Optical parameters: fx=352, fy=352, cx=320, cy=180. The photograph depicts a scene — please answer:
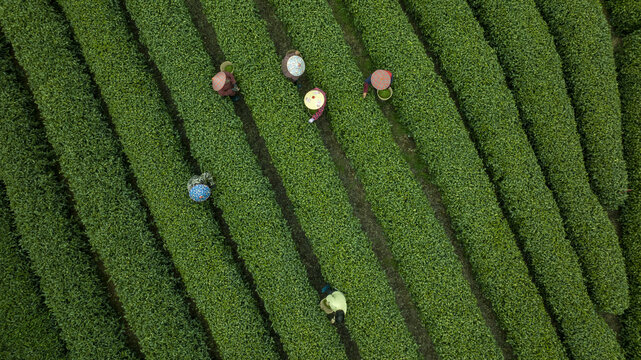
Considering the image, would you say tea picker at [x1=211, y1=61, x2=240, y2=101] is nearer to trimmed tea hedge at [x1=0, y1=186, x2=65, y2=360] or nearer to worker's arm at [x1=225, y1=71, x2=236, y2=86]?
worker's arm at [x1=225, y1=71, x2=236, y2=86]

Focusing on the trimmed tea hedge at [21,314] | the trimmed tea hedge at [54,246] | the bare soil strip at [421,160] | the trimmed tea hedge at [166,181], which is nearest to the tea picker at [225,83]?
the trimmed tea hedge at [166,181]

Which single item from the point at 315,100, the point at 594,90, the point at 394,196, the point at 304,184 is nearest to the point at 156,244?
the point at 304,184

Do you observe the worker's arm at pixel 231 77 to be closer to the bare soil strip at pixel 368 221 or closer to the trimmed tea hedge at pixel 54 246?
the bare soil strip at pixel 368 221

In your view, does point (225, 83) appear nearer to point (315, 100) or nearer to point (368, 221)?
point (315, 100)

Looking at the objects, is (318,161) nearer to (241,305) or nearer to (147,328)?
(241,305)

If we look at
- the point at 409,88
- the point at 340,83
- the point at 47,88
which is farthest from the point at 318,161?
the point at 47,88

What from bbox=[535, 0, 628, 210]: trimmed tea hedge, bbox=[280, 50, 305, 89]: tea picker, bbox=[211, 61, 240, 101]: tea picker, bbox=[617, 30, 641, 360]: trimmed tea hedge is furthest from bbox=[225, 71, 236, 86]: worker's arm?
bbox=[617, 30, 641, 360]: trimmed tea hedge

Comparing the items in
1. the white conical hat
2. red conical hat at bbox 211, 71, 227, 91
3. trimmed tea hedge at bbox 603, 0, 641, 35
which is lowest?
red conical hat at bbox 211, 71, 227, 91
